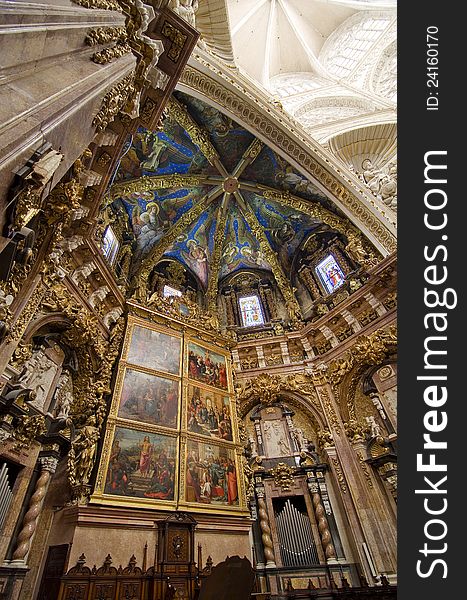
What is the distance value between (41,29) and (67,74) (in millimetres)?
680

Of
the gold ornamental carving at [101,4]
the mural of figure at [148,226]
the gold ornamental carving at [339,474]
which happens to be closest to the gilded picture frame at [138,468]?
the gold ornamental carving at [339,474]

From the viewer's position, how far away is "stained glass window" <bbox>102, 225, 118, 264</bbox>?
12202 millimetres

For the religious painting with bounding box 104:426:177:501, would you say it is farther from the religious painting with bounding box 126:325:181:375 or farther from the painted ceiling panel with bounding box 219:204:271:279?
the painted ceiling panel with bounding box 219:204:271:279

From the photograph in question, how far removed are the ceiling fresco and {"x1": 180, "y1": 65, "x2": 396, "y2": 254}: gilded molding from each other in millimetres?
735

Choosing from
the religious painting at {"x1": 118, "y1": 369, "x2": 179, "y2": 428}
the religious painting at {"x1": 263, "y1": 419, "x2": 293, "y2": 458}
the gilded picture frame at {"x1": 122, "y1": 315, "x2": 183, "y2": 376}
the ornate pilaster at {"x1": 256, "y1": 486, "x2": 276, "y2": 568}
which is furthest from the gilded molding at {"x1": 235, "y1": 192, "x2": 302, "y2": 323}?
the ornate pilaster at {"x1": 256, "y1": 486, "x2": 276, "y2": 568}

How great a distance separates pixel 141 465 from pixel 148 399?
1.94 metres

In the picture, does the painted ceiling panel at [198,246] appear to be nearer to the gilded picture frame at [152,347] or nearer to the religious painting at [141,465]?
the gilded picture frame at [152,347]

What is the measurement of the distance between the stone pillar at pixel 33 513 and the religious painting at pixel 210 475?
3618 millimetres

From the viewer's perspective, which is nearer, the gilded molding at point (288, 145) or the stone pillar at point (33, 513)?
the stone pillar at point (33, 513)

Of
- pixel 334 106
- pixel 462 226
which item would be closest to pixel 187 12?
pixel 462 226

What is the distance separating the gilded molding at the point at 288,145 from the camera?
36.6ft

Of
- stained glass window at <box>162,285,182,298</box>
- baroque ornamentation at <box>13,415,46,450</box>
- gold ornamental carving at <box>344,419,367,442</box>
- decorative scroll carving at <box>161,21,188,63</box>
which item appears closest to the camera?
baroque ornamentation at <box>13,415,46,450</box>

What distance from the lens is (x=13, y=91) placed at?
2.86 meters

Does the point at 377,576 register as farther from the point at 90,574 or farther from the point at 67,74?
the point at 67,74
